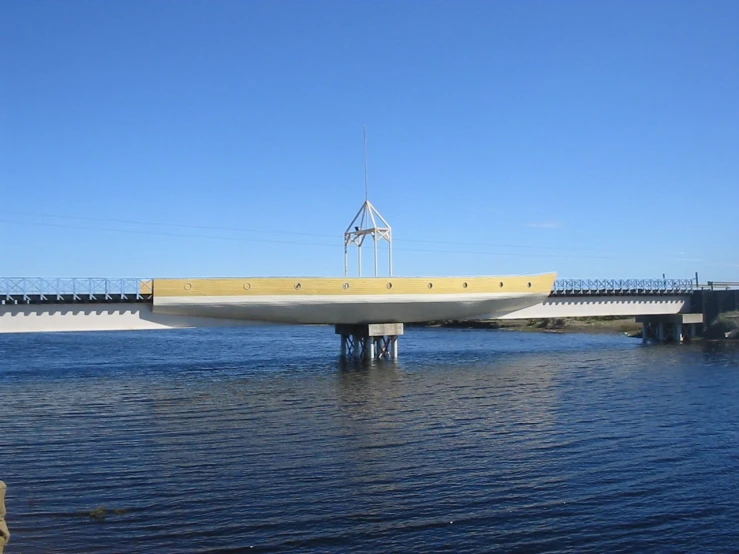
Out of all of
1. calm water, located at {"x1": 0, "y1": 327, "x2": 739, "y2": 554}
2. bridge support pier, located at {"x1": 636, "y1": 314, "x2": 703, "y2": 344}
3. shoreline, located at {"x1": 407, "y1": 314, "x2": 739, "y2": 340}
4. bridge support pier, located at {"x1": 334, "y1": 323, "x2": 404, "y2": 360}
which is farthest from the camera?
shoreline, located at {"x1": 407, "y1": 314, "x2": 739, "y2": 340}

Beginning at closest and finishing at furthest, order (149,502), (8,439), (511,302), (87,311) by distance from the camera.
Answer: (149,502) < (8,439) < (87,311) < (511,302)

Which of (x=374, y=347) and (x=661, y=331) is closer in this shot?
(x=374, y=347)

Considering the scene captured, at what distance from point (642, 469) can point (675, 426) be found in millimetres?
8132

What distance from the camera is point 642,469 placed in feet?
72.6

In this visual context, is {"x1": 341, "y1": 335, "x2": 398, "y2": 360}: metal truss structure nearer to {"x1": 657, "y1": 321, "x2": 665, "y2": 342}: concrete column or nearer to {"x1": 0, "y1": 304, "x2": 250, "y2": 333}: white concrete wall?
{"x1": 0, "y1": 304, "x2": 250, "y2": 333}: white concrete wall

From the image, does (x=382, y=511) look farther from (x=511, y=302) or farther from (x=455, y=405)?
(x=511, y=302)

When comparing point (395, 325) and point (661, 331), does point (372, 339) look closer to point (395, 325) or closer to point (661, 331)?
point (395, 325)

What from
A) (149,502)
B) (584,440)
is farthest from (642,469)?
(149,502)

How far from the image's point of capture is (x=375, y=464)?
Answer: 22.9m

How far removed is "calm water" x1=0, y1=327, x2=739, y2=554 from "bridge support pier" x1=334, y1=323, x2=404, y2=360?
12271mm

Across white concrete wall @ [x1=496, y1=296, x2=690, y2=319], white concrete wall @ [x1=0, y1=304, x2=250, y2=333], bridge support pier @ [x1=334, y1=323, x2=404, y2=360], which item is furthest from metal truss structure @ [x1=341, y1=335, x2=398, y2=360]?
white concrete wall @ [x1=0, y1=304, x2=250, y2=333]

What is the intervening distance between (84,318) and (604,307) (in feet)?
166

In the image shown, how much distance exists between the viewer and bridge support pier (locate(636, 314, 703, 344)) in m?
77.1

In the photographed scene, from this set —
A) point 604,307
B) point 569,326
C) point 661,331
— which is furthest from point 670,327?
point 569,326
